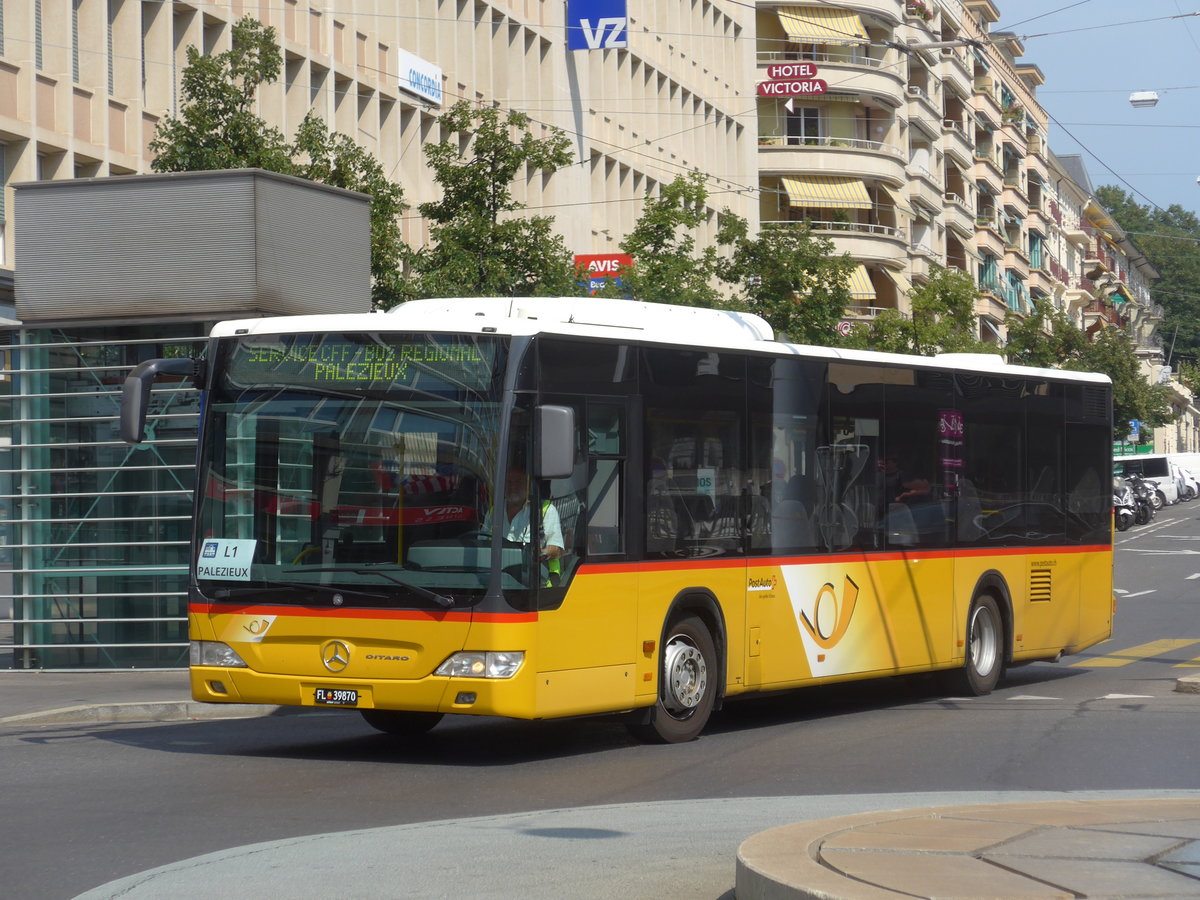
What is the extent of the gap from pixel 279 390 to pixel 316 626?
4.93ft

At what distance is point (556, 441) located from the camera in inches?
442

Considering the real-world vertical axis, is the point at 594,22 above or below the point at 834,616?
above

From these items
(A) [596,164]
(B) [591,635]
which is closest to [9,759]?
(B) [591,635]

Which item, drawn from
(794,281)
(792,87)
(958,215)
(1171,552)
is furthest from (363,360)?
(958,215)

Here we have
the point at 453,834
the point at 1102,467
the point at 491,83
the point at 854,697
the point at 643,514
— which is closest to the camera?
the point at 453,834

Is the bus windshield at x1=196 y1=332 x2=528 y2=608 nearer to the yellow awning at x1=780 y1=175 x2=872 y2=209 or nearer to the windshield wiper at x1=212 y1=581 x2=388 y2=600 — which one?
the windshield wiper at x1=212 y1=581 x2=388 y2=600

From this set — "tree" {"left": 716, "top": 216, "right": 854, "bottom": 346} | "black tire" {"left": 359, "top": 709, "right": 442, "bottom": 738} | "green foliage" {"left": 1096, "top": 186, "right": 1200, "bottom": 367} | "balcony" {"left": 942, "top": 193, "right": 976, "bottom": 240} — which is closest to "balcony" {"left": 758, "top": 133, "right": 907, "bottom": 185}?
"balcony" {"left": 942, "top": 193, "right": 976, "bottom": 240}

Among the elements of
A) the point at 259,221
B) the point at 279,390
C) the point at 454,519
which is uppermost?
the point at 259,221

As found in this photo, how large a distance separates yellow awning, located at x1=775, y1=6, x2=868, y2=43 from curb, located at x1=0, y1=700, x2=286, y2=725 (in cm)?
5486

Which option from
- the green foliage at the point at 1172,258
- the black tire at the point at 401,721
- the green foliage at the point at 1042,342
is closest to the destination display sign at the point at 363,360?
the black tire at the point at 401,721

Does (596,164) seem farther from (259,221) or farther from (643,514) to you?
(643,514)

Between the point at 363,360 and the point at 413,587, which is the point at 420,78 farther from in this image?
the point at 413,587

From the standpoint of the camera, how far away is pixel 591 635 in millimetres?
11859

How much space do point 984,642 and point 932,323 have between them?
116 feet
